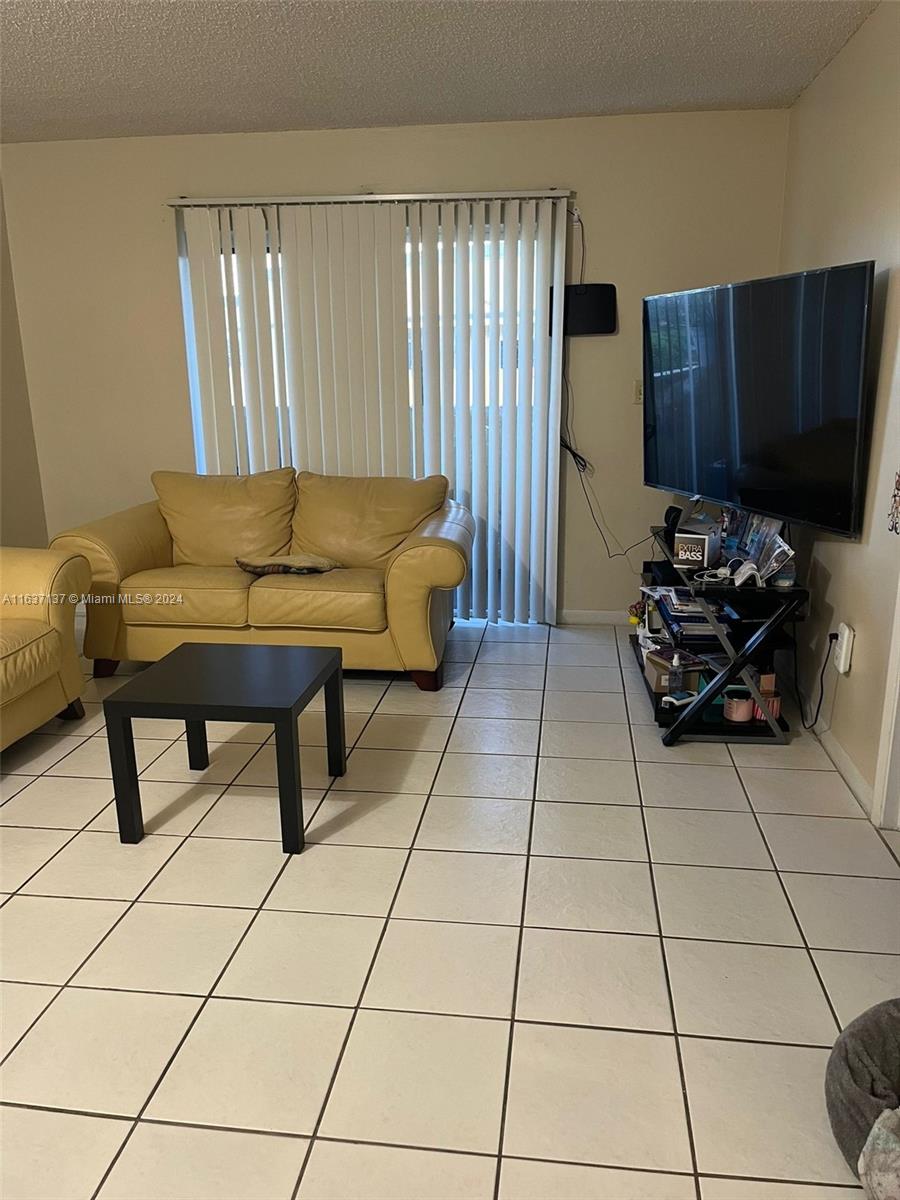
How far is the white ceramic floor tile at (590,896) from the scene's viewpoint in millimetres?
2107

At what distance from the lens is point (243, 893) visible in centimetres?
223

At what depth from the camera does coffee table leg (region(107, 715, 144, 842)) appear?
2.37m

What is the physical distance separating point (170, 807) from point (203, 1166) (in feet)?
4.32

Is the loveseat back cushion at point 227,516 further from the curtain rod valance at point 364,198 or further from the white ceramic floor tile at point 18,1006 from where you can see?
the white ceramic floor tile at point 18,1006

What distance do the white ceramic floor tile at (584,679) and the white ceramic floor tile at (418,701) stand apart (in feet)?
1.42

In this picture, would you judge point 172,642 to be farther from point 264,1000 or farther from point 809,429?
point 809,429

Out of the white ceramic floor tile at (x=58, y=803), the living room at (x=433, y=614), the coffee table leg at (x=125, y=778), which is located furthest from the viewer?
the white ceramic floor tile at (x=58, y=803)

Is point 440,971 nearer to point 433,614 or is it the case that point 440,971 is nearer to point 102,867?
point 102,867

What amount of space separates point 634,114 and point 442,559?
227 centimetres

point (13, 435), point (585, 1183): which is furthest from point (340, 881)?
point (13, 435)

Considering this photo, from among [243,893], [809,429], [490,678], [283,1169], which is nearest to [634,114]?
[809,429]

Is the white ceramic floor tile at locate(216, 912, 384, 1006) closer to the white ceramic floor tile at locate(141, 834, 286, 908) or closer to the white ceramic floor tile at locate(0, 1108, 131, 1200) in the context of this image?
the white ceramic floor tile at locate(141, 834, 286, 908)

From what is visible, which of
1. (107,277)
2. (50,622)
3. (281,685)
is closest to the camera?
(281,685)

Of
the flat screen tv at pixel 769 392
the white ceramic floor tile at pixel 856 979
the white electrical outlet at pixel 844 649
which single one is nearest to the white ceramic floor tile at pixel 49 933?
the white ceramic floor tile at pixel 856 979
